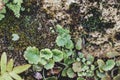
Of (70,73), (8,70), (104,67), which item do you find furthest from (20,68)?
(104,67)

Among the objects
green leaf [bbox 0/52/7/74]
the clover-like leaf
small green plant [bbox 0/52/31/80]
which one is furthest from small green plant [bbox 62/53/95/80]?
green leaf [bbox 0/52/7/74]

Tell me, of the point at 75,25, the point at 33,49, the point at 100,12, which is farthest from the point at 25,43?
the point at 100,12

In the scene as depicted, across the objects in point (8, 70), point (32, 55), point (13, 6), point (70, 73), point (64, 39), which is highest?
point (13, 6)

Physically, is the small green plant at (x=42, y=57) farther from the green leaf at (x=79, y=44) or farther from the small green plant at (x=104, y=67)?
the small green plant at (x=104, y=67)

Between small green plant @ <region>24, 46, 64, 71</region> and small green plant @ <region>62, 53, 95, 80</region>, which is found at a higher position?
small green plant @ <region>24, 46, 64, 71</region>

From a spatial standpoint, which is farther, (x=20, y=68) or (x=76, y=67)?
(x=76, y=67)

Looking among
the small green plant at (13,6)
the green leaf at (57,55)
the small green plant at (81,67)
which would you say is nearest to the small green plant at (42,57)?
the green leaf at (57,55)

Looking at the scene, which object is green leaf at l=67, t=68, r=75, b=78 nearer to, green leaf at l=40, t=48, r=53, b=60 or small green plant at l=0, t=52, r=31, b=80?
green leaf at l=40, t=48, r=53, b=60

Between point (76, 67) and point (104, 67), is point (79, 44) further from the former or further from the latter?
point (104, 67)
